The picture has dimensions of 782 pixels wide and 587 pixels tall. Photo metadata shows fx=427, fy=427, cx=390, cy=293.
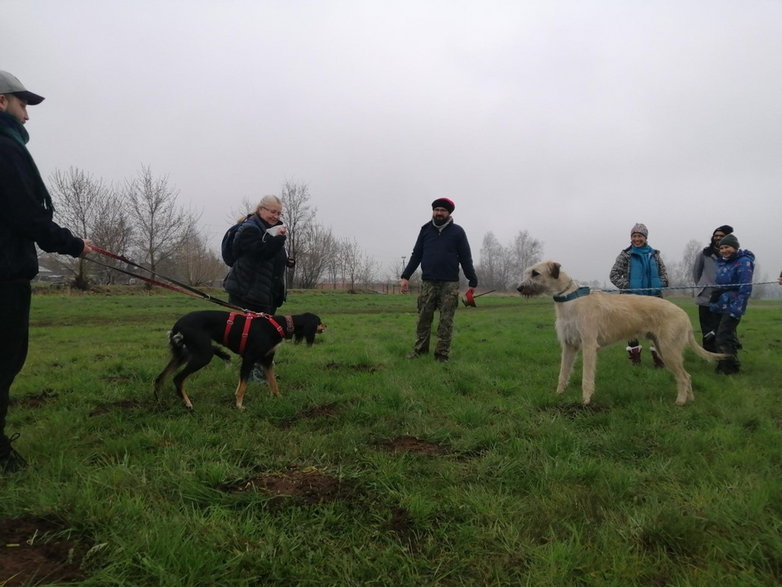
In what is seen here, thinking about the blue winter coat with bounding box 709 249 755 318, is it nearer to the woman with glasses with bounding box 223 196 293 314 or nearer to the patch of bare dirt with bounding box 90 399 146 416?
the woman with glasses with bounding box 223 196 293 314

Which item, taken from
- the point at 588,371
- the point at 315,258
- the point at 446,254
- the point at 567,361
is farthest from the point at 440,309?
the point at 315,258

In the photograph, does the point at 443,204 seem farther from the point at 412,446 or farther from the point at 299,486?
the point at 299,486

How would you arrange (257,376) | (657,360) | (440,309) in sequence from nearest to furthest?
(257,376)
(657,360)
(440,309)

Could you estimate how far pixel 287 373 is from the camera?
6156mm

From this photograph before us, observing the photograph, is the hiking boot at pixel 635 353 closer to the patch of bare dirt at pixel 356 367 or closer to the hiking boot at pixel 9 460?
the patch of bare dirt at pixel 356 367

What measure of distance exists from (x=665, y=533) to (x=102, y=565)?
296cm

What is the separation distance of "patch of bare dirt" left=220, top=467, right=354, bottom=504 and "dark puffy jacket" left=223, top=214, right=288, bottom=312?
315 cm

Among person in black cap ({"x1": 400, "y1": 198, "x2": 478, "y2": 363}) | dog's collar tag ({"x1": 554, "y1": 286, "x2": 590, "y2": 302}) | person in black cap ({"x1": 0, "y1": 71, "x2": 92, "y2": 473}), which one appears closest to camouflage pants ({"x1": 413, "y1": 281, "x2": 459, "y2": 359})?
person in black cap ({"x1": 400, "y1": 198, "x2": 478, "y2": 363})

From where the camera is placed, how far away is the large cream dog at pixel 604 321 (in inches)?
216

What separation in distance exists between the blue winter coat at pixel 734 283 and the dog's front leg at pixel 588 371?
296cm

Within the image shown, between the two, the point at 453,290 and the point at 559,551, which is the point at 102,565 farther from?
the point at 453,290

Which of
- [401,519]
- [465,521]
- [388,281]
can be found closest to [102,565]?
[401,519]

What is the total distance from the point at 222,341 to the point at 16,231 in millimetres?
2379

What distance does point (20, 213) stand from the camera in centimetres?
282
